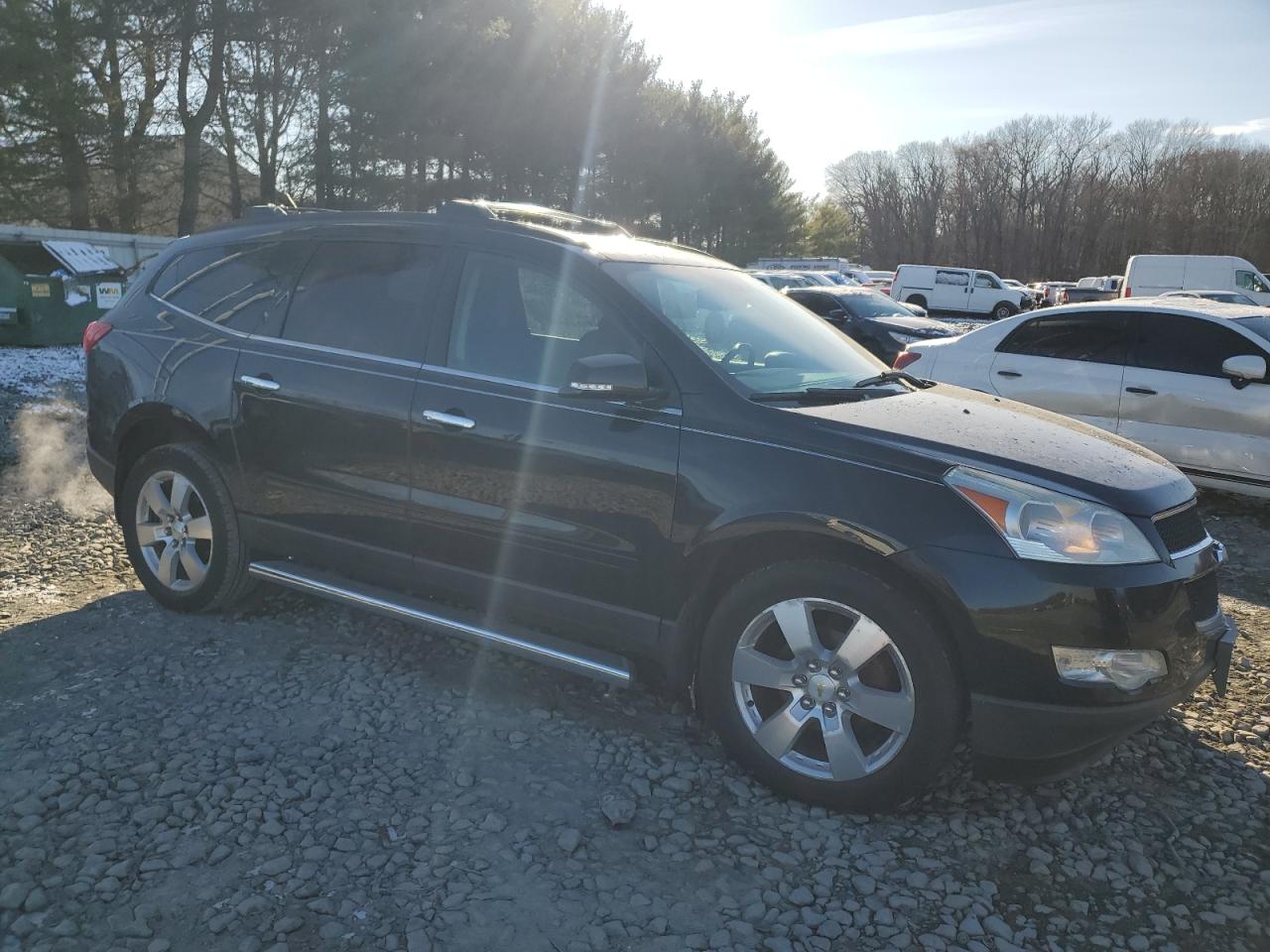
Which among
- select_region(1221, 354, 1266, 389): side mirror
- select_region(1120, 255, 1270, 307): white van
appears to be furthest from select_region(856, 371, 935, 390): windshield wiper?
select_region(1120, 255, 1270, 307): white van

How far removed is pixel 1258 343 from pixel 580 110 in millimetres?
27225

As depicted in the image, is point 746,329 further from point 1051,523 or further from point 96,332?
point 96,332

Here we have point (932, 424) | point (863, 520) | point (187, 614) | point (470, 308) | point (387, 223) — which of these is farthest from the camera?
point (187, 614)

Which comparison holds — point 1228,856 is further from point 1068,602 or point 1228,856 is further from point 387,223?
point 387,223

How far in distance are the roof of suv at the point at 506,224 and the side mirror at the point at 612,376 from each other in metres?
0.60

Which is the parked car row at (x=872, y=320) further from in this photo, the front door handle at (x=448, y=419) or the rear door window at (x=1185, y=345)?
the front door handle at (x=448, y=419)

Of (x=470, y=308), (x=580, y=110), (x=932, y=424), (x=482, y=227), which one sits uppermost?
(x=580, y=110)

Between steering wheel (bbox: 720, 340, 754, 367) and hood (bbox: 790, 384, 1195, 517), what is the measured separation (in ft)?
1.28

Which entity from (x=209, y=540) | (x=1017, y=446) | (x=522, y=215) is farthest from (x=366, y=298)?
(x=1017, y=446)

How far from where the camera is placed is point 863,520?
2.90 meters

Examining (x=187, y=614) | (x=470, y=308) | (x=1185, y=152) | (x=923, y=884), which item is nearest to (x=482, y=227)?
(x=470, y=308)

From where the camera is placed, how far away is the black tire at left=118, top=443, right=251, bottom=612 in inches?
171

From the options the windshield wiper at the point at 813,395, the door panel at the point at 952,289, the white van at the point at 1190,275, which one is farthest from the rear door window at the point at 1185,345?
the door panel at the point at 952,289

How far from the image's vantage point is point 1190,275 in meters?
29.9
